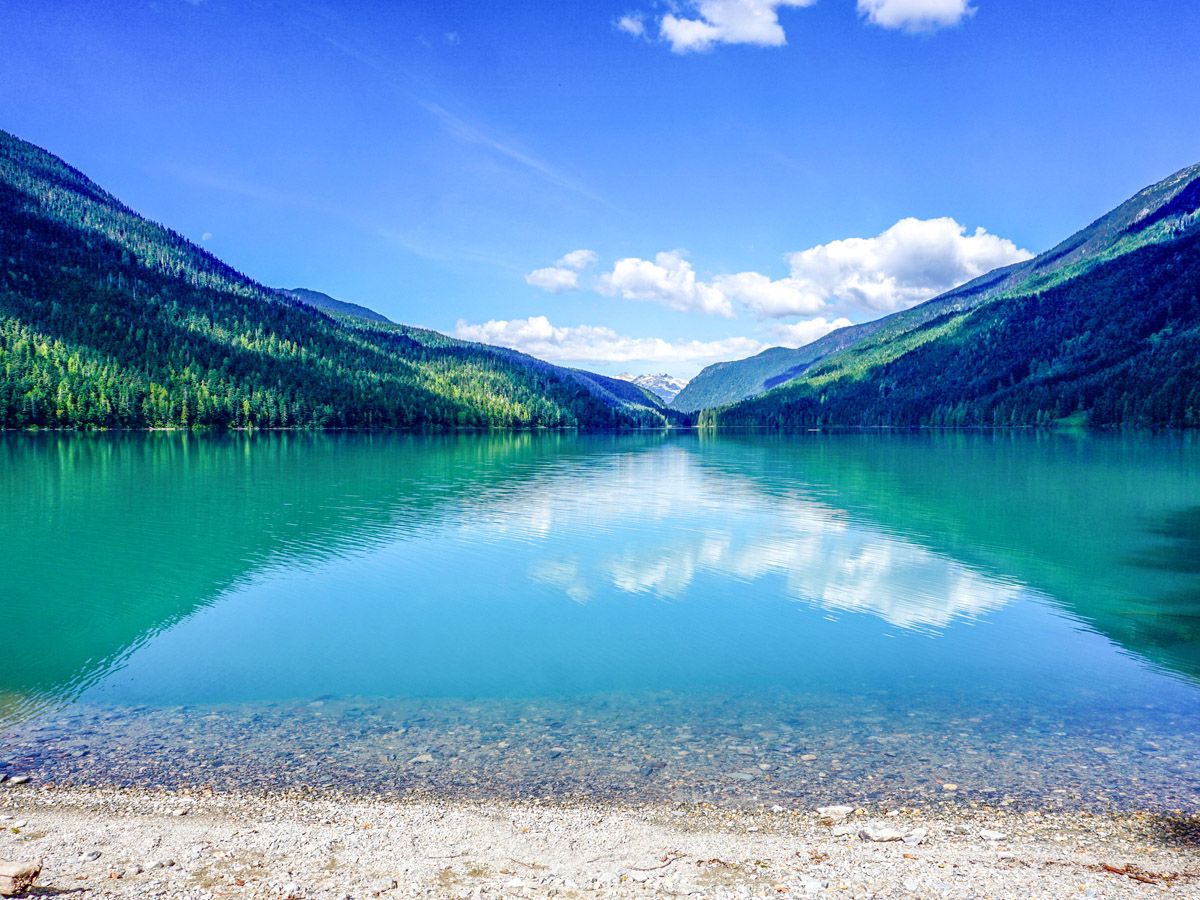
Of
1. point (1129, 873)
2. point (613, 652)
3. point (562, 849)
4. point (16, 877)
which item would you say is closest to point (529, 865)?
point (562, 849)

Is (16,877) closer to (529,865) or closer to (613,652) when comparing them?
(529,865)

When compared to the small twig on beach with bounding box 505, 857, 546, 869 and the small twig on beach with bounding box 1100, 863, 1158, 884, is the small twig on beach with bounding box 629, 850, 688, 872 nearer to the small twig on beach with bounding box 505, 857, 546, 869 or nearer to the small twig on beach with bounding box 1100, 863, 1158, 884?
the small twig on beach with bounding box 505, 857, 546, 869

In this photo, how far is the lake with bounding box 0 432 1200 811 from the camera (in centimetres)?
1374

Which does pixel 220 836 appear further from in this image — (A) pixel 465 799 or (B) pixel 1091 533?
(B) pixel 1091 533

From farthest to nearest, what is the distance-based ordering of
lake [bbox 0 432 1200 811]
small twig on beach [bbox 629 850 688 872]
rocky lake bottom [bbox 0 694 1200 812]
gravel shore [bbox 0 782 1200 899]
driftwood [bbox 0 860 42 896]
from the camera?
lake [bbox 0 432 1200 811], rocky lake bottom [bbox 0 694 1200 812], small twig on beach [bbox 629 850 688 872], gravel shore [bbox 0 782 1200 899], driftwood [bbox 0 860 42 896]

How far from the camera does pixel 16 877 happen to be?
8617 millimetres

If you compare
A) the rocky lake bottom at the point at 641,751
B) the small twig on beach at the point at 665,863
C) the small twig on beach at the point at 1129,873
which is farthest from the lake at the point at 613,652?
the small twig on beach at the point at 1129,873

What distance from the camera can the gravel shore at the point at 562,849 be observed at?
365 inches

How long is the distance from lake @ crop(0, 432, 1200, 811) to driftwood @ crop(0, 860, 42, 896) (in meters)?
4.08

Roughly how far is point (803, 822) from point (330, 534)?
3691 cm

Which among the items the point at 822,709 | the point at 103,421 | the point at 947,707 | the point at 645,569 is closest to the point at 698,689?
the point at 822,709

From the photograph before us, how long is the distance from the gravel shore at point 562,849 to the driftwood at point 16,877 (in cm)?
21

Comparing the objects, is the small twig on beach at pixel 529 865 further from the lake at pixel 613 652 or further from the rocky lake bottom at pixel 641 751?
the lake at pixel 613 652

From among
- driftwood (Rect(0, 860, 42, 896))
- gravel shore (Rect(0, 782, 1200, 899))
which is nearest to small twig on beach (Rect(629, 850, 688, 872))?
gravel shore (Rect(0, 782, 1200, 899))
